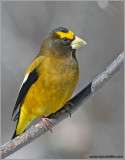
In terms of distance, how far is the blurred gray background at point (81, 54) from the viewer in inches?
264

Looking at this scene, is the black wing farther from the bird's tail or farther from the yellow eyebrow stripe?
the yellow eyebrow stripe

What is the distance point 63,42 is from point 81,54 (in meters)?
2.84

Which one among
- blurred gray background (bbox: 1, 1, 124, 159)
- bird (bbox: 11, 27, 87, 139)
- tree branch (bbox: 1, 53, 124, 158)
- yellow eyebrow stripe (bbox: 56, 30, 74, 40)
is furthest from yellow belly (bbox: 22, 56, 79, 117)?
blurred gray background (bbox: 1, 1, 124, 159)

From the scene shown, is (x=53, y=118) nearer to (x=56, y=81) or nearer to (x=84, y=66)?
(x=56, y=81)

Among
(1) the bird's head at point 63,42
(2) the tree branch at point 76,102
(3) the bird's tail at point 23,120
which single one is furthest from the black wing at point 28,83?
(2) the tree branch at point 76,102

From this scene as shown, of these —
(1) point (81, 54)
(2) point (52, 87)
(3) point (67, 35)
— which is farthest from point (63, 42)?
(1) point (81, 54)

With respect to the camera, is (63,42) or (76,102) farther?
(63,42)

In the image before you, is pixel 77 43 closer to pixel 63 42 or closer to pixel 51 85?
pixel 63 42

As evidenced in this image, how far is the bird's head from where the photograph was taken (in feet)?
13.4

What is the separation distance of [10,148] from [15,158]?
2.27 metres

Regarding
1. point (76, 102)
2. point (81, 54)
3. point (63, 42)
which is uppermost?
point (63, 42)

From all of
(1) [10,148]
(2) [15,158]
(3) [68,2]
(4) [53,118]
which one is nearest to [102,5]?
(4) [53,118]

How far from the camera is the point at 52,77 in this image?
3889 millimetres

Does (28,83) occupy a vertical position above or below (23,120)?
above
